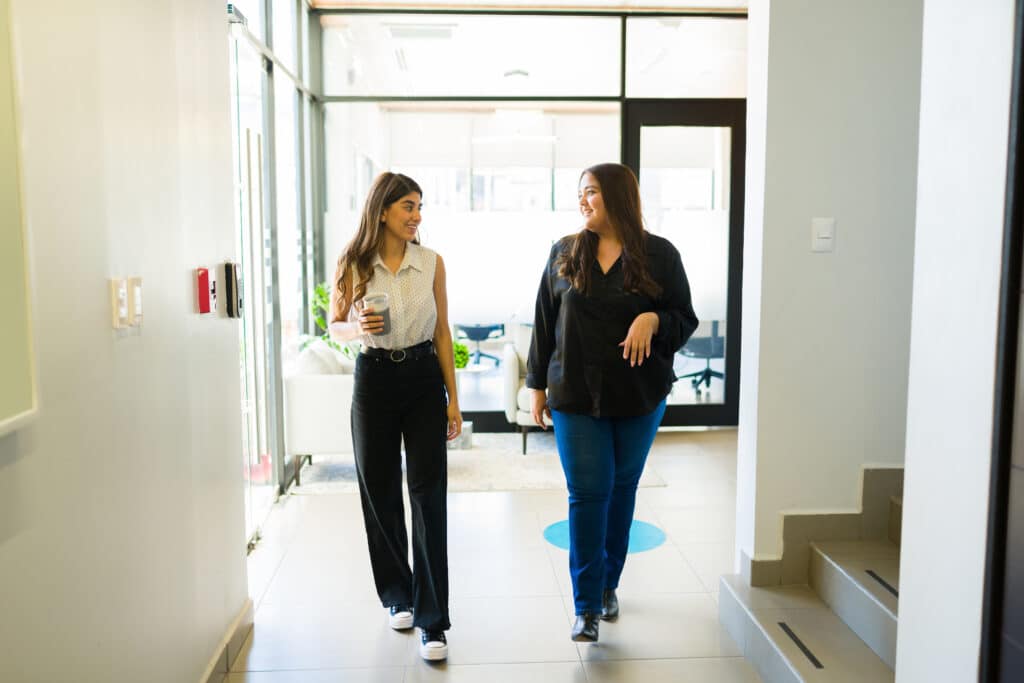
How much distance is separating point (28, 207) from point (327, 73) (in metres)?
4.77

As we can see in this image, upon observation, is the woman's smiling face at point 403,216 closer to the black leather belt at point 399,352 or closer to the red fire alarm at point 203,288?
the black leather belt at point 399,352

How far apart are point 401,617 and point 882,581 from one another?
1.56m

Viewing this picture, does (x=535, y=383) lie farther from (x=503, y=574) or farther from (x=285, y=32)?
(x=285, y=32)

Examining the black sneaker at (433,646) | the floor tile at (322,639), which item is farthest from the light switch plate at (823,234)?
the floor tile at (322,639)

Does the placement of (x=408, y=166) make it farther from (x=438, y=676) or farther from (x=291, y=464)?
(x=438, y=676)

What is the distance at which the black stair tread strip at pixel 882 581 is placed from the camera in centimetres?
244

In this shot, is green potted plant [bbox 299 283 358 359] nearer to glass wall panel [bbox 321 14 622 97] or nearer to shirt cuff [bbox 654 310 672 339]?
glass wall panel [bbox 321 14 622 97]

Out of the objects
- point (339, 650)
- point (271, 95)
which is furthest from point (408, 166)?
point (339, 650)

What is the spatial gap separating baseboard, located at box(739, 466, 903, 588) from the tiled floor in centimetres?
26

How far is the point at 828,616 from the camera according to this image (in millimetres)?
2621

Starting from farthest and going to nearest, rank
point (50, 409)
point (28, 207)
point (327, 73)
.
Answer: point (327, 73), point (50, 409), point (28, 207)

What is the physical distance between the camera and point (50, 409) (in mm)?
1477

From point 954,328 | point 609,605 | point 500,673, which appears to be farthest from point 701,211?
point 954,328

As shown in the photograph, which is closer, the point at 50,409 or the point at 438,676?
the point at 50,409
